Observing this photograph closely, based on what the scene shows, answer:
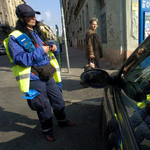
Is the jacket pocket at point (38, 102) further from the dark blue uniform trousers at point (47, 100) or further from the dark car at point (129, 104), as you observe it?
the dark car at point (129, 104)

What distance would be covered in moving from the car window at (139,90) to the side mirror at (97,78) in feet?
0.55

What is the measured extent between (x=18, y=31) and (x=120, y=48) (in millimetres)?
5201

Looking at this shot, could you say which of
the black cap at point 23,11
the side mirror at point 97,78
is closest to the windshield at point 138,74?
the side mirror at point 97,78

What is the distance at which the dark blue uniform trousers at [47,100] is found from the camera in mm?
1979

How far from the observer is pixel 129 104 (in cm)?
121

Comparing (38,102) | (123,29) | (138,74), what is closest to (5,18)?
(123,29)

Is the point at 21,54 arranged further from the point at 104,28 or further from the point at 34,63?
the point at 104,28

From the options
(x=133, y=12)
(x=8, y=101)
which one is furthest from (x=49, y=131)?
(x=133, y=12)

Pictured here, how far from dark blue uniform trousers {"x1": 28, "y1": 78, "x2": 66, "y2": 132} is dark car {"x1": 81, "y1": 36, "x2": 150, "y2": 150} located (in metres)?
0.69

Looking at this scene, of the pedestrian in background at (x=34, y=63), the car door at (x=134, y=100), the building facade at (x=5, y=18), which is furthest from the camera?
the building facade at (x=5, y=18)

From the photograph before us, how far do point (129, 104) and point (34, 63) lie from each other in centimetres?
124

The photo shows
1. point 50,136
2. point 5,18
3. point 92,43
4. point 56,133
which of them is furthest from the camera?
point 5,18

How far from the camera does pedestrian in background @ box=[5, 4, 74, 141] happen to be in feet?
5.75

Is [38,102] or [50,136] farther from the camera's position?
[50,136]
